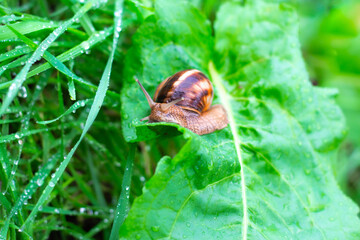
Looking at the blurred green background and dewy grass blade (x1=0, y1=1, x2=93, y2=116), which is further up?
the blurred green background

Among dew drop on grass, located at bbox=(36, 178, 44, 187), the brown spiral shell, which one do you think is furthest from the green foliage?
the brown spiral shell

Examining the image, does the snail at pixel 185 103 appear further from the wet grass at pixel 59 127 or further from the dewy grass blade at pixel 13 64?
the dewy grass blade at pixel 13 64

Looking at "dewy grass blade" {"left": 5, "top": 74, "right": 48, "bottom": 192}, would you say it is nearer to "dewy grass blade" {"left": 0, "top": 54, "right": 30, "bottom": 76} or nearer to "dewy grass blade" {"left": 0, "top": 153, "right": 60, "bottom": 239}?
"dewy grass blade" {"left": 0, "top": 153, "right": 60, "bottom": 239}

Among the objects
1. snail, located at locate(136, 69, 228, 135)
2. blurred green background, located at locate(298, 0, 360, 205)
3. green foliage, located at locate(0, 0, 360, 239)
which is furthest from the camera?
blurred green background, located at locate(298, 0, 360, 205)

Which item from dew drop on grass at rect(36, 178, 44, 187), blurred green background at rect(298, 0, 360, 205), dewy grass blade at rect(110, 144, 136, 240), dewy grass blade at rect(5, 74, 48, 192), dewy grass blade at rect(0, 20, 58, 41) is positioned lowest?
dewy grass blade at rect(110, 144, 136, 240)

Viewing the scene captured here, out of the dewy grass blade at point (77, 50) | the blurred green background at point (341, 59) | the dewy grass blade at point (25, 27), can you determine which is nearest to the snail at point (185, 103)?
the dewy grass blade at point (77, 50)

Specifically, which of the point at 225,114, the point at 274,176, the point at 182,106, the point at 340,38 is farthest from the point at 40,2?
the point at 340,38

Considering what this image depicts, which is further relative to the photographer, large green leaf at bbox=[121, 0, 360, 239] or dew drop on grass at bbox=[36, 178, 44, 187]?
dew drop on grass at bbox=[36, 178, 44, 187]

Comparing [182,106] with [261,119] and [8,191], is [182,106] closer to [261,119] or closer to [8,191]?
[261,119]
